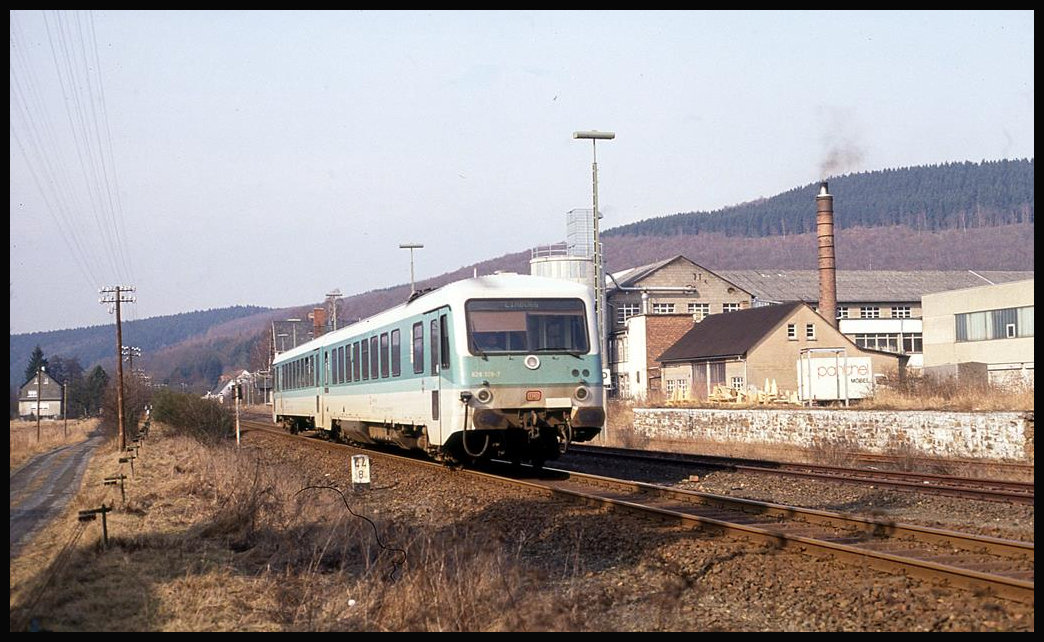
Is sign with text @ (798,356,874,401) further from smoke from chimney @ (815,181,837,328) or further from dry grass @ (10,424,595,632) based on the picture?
dry grass @ (10,424,595,632)

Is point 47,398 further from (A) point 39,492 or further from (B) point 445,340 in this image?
(B) point 445,340

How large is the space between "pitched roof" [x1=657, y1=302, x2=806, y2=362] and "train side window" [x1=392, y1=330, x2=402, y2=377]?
113ft

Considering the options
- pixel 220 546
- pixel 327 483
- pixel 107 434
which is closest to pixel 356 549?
pixel 220 546

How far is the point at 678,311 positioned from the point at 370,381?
54.7 metres

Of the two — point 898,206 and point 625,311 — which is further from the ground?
point 898,206

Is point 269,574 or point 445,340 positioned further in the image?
point 445,340

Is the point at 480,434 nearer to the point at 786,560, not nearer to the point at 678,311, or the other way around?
the point at 786,560

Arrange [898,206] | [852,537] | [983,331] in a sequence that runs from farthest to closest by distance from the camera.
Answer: [898,206], [983,331], [852,537]

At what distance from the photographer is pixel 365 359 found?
22281 millimetres

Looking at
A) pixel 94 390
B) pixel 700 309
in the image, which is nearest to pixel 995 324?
pixel 700 309

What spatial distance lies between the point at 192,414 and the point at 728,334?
91.1ft

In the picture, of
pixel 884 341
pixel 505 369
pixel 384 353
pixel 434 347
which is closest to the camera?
pixel 505 369

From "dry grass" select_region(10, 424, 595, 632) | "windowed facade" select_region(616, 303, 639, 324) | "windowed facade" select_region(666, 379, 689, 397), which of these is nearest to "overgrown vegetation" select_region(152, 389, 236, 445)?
"windowed facade" select_region(666, 379, 689, 397)

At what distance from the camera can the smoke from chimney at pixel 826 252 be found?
190 feet
